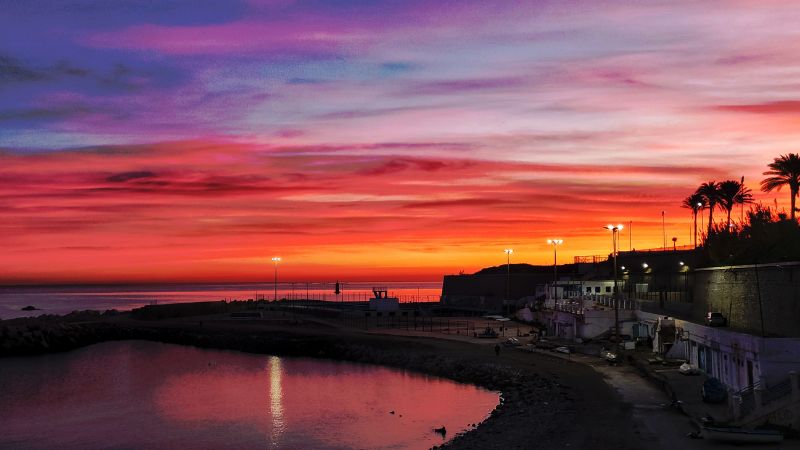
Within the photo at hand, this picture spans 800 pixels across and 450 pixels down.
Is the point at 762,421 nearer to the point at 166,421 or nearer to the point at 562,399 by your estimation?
the point at 562,399

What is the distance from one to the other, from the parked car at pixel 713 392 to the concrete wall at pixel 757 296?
5517mm

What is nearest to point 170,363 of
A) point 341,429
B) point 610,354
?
point 341,429

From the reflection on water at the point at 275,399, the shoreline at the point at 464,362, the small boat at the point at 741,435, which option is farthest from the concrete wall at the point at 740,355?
the reflection on water at the point at 275,399

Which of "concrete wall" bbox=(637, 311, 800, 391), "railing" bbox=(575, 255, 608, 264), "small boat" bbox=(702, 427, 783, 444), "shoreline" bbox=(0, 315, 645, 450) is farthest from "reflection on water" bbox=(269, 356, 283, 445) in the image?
"railing" bbox=(575, 255, 608, 264)

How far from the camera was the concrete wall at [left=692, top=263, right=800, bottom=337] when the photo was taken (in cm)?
4588

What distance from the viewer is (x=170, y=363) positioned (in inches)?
4023

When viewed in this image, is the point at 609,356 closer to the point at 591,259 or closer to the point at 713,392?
the point at 713,392

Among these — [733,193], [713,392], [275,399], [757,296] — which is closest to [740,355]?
[713,392]

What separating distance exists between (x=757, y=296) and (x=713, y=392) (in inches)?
447

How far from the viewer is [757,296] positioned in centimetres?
5162

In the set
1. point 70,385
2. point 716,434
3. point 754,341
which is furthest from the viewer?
point 70,385

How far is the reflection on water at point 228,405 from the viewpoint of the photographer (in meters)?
53.5

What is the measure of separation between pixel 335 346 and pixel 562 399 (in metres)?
54.2

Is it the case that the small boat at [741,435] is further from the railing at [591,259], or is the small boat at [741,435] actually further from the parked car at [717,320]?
the railing at [591,259]
